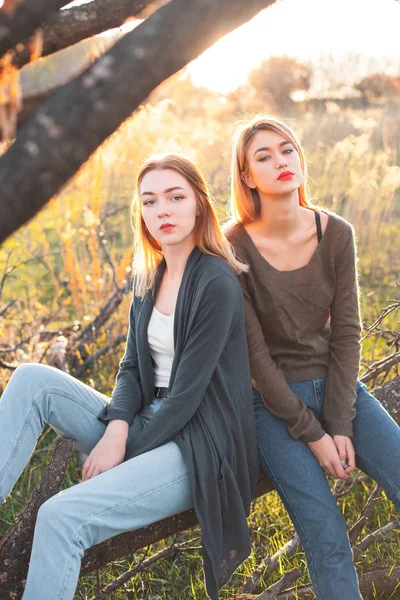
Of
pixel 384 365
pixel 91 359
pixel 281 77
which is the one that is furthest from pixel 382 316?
pixel 281 77

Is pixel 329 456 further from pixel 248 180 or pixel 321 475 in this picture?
pixel 248 180

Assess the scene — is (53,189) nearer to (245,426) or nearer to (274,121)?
(245,426)

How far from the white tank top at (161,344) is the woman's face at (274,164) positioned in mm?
522

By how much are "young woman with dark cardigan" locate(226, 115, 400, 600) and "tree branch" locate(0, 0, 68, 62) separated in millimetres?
1329

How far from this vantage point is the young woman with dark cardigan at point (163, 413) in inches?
71.7

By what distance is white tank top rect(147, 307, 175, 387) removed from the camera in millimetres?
2254

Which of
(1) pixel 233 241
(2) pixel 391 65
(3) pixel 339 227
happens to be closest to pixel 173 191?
(1) pixel 233 241

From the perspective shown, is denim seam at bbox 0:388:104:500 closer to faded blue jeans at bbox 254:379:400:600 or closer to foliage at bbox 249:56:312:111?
faded blue jeans at bbox 254:379:400:600

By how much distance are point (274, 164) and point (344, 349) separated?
0.62 metres

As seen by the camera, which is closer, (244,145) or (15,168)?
(15,168)

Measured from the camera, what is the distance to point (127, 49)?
957 mm

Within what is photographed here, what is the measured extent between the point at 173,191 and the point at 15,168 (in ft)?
4.45

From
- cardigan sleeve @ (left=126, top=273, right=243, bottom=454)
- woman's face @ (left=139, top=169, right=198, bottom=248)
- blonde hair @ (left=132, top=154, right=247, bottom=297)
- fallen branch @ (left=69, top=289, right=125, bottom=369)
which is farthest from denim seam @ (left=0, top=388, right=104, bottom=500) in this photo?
fallen branch @ (left=69, top=289, right=125, bottom=369)

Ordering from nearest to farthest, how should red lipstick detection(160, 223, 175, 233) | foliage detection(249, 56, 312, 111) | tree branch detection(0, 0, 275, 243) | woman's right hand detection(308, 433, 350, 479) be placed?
tree branch detection(0, 0, 275, 243) < woman's right hand detection(308, 433, 350, 479) < red lipstick detection(160, 223, 175, 233) < foliage detection(249, 56, 312, 111)
